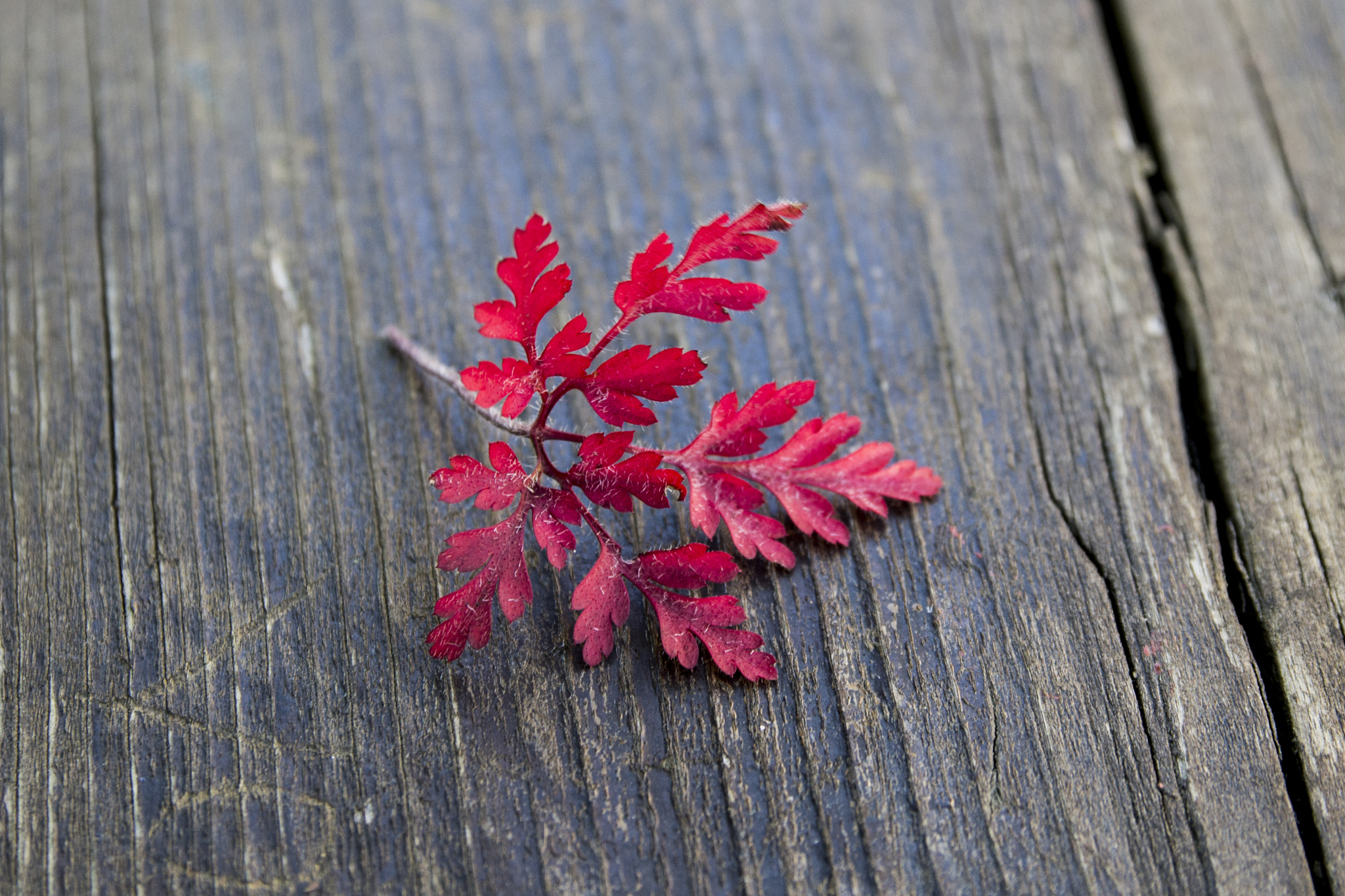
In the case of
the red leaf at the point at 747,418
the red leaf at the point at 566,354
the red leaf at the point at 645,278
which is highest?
the red leaf at the point at 645,278

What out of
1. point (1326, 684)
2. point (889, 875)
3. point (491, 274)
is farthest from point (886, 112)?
point (889, 875)

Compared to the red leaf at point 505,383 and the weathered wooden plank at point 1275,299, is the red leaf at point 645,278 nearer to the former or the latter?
the red leaf at point 505,383

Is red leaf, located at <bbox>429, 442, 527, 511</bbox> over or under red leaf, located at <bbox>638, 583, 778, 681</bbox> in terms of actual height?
over

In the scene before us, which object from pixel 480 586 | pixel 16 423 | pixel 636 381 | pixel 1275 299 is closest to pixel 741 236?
pixel 636 381

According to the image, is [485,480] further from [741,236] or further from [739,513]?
[741,236]

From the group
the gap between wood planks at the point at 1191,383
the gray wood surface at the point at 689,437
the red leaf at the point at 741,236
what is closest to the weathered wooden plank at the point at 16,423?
the gray wood surface at the point at 689,437

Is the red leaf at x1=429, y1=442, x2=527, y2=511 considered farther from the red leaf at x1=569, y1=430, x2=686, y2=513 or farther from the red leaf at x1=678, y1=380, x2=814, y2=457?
the red leaf at x1=678, y1=380, x2=814, y2=457

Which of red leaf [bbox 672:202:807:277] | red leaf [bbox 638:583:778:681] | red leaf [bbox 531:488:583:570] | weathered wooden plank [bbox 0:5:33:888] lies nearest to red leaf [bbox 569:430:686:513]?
red leaf [bbox 531:488:583:570]
